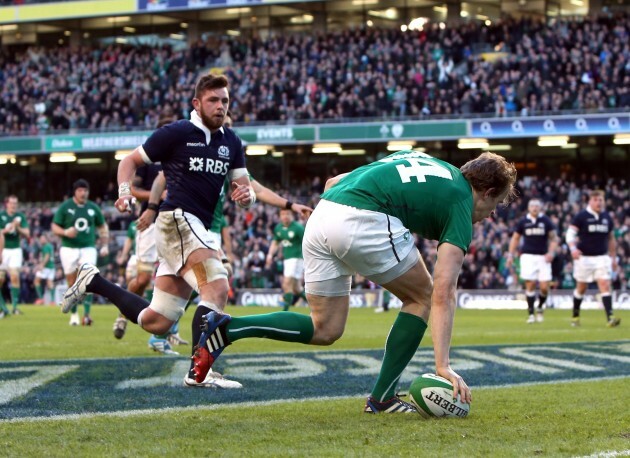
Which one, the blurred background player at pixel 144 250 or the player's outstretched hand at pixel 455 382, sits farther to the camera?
the blurred background player at pixel 144 250

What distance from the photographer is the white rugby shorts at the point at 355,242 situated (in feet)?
20.0

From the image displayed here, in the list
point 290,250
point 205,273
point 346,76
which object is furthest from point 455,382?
point 346,76

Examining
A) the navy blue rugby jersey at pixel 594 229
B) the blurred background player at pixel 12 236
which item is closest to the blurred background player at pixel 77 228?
the blurred background player at pixel 12 236

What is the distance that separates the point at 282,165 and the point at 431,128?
29.9ft

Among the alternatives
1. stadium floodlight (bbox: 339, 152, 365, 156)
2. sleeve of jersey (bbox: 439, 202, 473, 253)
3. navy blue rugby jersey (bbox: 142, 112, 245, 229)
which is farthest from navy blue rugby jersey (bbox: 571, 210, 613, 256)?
stadium floodlight (bbox: 339, 152, 365, 156)

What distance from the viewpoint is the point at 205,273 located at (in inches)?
323

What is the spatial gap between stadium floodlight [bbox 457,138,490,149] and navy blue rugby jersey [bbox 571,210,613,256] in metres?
19.6

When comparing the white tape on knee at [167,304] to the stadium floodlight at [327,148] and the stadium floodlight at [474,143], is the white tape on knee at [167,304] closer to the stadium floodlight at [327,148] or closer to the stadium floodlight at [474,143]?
the stadium floodlight at [474,143]

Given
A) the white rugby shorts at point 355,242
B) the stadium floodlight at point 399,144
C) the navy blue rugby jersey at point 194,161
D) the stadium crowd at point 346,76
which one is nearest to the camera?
the white rugby shorts at point 355,242

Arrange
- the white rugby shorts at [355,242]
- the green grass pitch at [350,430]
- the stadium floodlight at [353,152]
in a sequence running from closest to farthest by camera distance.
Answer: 1. the green grass pitch at [350,430]
2. the white rugby shorts at [355,242]
3. the stadium floodlight at [353,152]

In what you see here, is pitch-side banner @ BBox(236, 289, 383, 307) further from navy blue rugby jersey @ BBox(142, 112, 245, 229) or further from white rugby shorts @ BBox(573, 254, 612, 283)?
navy blue rugby jersey @ BBox(142, 112, 245, 229)

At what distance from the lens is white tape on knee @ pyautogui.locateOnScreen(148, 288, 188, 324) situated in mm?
8305

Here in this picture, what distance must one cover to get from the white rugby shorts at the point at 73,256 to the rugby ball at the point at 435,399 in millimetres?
11506

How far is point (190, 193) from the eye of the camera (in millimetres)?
8375
